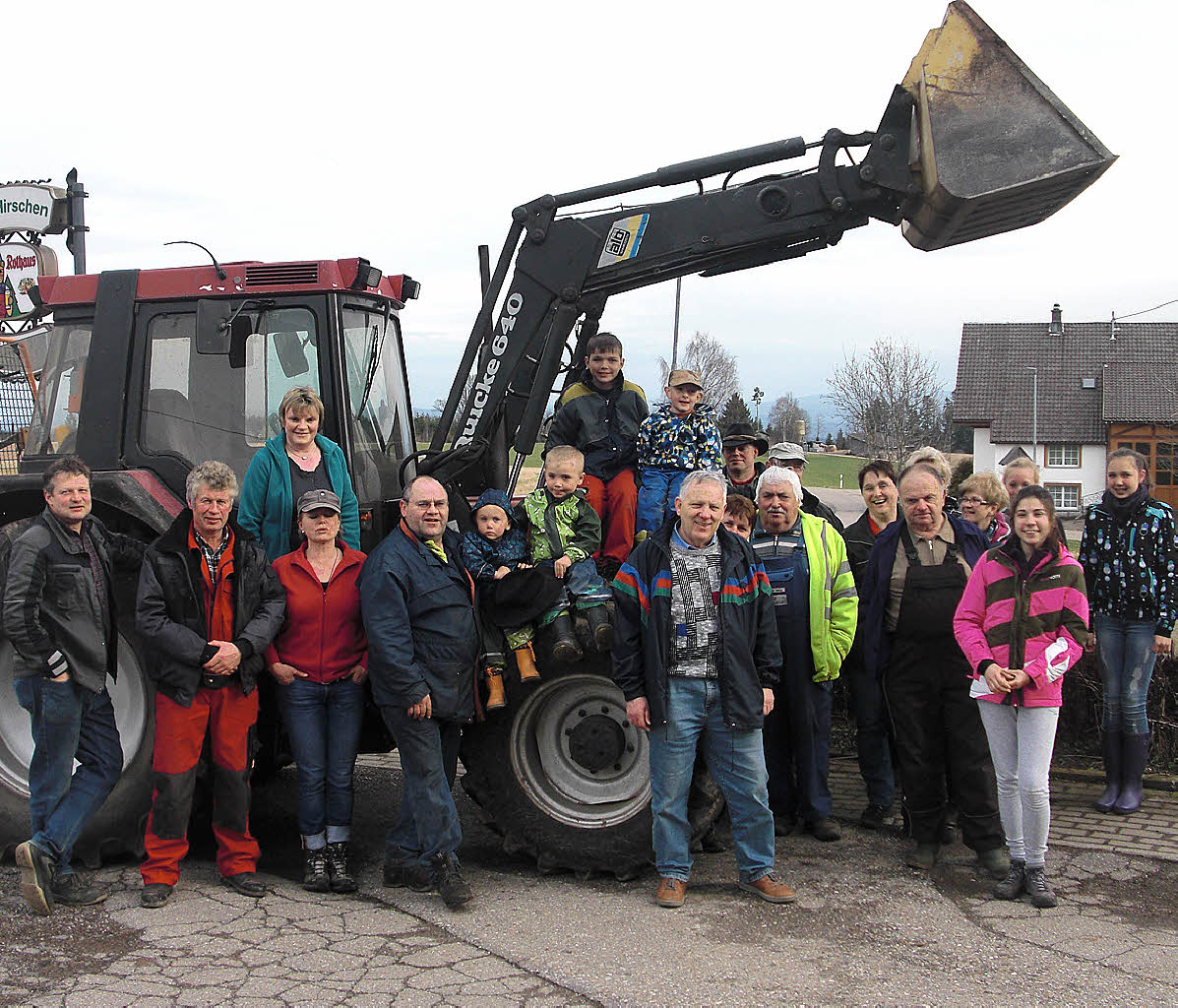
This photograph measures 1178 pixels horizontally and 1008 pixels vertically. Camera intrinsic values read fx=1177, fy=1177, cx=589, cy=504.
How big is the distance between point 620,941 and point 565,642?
1.26m

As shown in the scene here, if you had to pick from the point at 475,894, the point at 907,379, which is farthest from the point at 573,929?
the point at 907,379

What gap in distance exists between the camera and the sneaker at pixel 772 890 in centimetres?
486

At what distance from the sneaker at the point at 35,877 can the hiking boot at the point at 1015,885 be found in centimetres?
393

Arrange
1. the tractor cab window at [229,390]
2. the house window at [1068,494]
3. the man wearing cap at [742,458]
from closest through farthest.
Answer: the tractor cab window at [229,390] → the man wearing cap at [742,458] → the house window at [1068,494]

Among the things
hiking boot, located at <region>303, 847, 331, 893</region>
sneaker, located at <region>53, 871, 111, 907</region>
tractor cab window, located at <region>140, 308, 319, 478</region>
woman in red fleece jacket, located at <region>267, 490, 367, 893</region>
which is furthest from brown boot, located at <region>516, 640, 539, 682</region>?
sneaker, located at <region>53, 871, 111, 907</region>

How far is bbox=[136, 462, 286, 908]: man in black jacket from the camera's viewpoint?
16.3ft

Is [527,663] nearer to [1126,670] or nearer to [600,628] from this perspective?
[600,628]

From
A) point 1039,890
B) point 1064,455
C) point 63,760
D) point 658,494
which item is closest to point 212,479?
point 63,760

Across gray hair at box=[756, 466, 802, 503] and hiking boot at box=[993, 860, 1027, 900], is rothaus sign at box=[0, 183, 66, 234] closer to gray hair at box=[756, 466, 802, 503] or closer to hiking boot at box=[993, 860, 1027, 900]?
gray hair at box=[756, 466, 802, 503]

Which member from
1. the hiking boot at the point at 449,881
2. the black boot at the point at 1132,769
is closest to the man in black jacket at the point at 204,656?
the hiking boot at the point at 449,881

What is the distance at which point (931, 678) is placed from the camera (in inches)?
213

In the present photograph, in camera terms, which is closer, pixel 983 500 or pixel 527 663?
pixel 527 663

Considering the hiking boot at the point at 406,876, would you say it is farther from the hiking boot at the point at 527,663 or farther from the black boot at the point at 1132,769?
the black boot at the point at 1132,769

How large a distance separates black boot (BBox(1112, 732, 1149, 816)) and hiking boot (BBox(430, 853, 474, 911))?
136 inches
